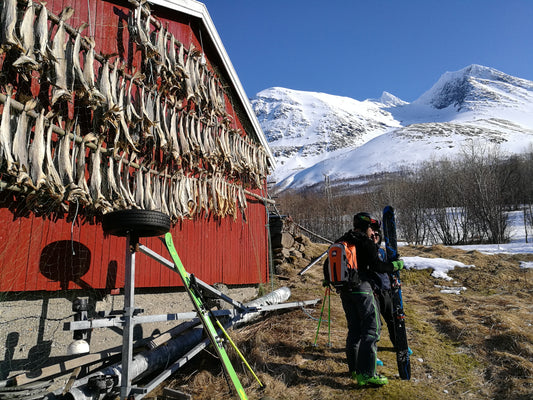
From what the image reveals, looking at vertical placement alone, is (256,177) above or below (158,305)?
above

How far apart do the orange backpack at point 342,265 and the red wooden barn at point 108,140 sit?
3.10 metres

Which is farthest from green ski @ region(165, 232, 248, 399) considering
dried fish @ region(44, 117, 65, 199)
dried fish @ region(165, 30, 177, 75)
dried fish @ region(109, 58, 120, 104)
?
dried fish @ region(165, 30, 177, 75)

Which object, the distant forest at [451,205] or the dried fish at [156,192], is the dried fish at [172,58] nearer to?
the dried fish at [156,192]

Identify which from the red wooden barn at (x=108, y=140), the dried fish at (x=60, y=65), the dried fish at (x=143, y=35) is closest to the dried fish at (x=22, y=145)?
the red wooden barn at (x=108, y=140)

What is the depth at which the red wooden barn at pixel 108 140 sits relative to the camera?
429 cm

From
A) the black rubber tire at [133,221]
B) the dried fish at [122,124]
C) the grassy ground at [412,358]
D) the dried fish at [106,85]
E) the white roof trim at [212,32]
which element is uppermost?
the white roof trim at [212,32]

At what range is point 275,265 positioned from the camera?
13602 millimetres

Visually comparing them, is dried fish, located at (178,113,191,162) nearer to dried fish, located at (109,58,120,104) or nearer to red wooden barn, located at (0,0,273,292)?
red wooden barn, located at (0,0,273,292)

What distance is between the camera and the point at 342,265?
4742 millimetres

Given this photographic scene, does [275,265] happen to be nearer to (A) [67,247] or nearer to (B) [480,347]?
(B) [480,347]

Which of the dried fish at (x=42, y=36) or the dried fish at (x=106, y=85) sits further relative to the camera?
the dried fish at (x=106, y=85)

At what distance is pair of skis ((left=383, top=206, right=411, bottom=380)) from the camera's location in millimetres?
4980

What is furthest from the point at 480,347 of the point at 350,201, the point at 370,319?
the point at 350,201

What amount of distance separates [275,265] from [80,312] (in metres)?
9.73
